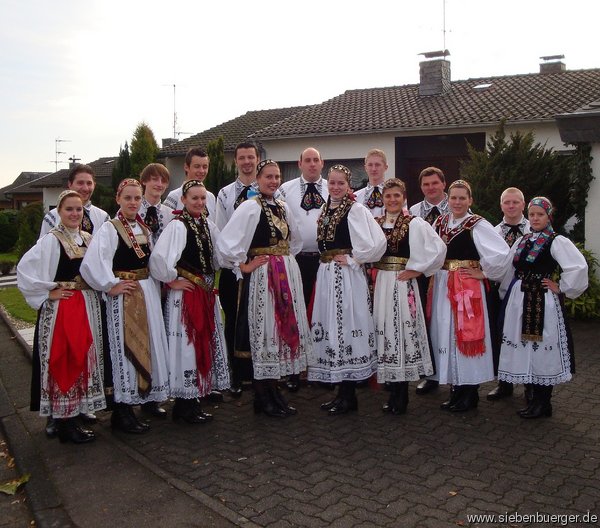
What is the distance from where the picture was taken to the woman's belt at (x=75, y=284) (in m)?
4.79

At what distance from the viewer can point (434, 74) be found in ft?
72.7

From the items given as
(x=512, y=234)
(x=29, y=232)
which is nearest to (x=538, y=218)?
(x=512, y=234)

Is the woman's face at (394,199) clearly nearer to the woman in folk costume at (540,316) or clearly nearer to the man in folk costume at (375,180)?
the man in folk costume at (375,180)

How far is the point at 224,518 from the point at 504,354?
287cm

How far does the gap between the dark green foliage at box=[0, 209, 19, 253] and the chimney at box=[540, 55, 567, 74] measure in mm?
24652

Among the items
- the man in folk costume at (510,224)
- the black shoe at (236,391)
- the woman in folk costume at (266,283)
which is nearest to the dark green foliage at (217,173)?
the black shoe at (236,391)

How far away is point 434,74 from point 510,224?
1774 cm

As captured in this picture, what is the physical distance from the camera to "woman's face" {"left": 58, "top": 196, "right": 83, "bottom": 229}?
481 cm

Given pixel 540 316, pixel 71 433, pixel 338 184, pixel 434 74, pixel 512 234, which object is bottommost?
pixel 71 433

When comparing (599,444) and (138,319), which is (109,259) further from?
(599,444)

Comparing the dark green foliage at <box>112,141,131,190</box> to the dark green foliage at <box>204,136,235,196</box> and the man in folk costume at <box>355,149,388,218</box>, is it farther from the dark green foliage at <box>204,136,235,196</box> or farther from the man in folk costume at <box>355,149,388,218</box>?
the man in folk costume at <box>355,149,388,218</box>

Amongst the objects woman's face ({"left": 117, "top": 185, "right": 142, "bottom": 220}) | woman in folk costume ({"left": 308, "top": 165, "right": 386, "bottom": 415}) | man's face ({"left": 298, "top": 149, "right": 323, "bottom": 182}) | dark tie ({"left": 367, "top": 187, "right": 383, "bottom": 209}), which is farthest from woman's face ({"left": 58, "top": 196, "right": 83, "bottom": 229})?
dark tie ({"left": 367, "top": 187, "right": 383, "bottom": 209})

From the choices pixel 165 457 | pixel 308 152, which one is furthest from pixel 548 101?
pixel 165 457

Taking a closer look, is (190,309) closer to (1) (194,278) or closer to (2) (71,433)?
→ (1) (194,278)
